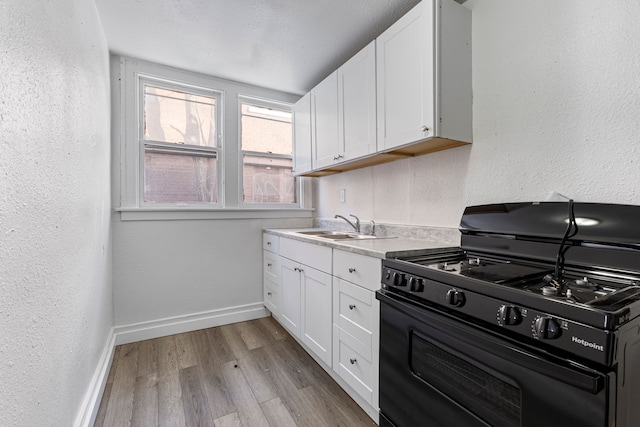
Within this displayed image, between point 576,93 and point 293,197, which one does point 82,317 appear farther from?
point 576,93

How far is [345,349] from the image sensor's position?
1.66 metres

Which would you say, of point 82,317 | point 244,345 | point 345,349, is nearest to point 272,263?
point 244,345

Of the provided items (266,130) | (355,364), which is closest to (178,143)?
(266,130)

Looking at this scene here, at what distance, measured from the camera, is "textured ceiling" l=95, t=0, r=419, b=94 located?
176 cm

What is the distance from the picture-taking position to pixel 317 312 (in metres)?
1.93

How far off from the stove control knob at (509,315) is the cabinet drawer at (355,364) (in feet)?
2.56

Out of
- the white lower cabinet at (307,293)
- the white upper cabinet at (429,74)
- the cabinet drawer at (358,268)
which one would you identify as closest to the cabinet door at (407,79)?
the white upper cabinet at (429,74)

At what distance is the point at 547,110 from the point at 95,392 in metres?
2.67

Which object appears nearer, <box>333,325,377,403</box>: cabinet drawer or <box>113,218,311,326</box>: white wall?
<box>333,325,377,403</box>: cabinet drawer

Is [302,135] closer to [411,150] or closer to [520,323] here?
[411,150]

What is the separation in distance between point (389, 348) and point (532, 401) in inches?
21.9

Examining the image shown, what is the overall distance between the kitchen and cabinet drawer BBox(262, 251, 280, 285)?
1.16 meters

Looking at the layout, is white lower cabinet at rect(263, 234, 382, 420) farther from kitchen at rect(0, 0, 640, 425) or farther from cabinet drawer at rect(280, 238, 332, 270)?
kitchen at rect(0, 0, 640, 425)

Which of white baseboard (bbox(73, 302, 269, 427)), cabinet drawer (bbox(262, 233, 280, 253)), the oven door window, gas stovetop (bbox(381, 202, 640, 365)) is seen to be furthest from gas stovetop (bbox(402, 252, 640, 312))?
white baseboard (bbox(73, 302, 269, 427))
